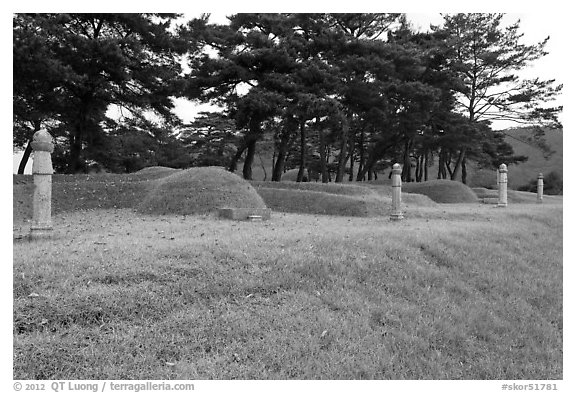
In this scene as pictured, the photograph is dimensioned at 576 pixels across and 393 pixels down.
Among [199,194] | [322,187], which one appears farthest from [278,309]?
[322,187]

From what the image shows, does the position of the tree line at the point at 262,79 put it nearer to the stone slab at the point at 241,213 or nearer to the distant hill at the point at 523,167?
the stone slab at the point at 241,213

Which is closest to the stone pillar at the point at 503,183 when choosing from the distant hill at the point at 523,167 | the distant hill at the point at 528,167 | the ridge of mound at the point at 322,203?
the ridge of mound at the point at 322,203

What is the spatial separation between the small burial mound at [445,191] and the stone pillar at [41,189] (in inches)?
743

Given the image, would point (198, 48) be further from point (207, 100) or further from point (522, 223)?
point (522, 223)

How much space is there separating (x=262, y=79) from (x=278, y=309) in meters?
16.4

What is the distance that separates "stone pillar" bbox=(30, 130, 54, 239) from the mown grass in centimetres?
37

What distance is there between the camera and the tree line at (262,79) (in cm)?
1625

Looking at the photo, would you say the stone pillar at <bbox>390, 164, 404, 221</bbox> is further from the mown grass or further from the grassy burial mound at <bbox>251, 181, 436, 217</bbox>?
the mown grass

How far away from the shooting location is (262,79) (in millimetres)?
19781

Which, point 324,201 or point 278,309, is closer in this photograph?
point 278,309

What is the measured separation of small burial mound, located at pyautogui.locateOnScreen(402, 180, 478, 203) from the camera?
21734 mm

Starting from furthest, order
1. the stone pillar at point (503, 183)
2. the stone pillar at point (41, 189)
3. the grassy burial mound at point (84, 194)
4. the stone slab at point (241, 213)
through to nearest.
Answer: the stone pillar at point (503, 183)
the grassy burial mound at point (84, 194)
the stone slab at point (241, 213)
the stone pillar at point (41, 189)

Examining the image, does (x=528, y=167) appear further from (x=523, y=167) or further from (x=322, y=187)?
(x=322, y=187)

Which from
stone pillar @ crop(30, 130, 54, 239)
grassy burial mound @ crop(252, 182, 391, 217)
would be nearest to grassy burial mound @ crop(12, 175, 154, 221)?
grassy burial mound @ crop(252, 182, 391, 217)
